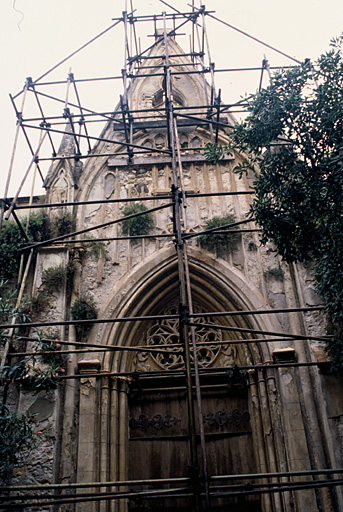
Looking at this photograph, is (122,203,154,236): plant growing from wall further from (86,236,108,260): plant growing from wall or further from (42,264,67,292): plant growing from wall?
A: (42,264,67,292): plant growing from wall

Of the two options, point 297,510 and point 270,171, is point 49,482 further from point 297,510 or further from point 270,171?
point 270,171

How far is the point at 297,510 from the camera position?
741 cm

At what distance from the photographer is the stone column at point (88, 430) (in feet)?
25.1

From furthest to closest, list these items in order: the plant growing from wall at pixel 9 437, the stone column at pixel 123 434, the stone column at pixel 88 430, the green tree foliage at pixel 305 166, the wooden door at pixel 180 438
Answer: the wooden door at pixel 180 438 → the stone column at pixel 123 434 → the stone column at pixel 88 430 → the plant growing from wall at pixel 9 437 → the green tree foliage at pixel 305 166

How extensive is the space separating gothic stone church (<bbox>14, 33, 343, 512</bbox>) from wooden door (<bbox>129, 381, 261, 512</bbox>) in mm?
19

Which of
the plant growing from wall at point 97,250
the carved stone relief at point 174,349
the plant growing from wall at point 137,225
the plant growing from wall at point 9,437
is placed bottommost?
the plant growing from wall at point 9,437

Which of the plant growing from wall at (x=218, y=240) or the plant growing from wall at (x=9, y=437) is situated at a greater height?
the plant growing from wall at (x=218, y=240)

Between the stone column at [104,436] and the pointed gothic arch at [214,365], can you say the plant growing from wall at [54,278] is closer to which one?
the pointed gothic arch at [214,365]

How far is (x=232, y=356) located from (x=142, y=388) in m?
1.99

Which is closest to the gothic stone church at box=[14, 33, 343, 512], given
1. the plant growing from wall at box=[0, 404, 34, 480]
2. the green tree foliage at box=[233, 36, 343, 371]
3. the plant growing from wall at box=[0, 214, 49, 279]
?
the plant growing from wall at box=[0, 214, 49, 279]

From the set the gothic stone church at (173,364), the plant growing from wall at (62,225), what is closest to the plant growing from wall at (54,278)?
the gothic stone church at (173,364)

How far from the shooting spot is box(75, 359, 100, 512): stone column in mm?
7664

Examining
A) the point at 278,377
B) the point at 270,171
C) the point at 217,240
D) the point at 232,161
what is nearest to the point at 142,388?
the point at 278,377

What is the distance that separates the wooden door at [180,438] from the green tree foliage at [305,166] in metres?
2.64
